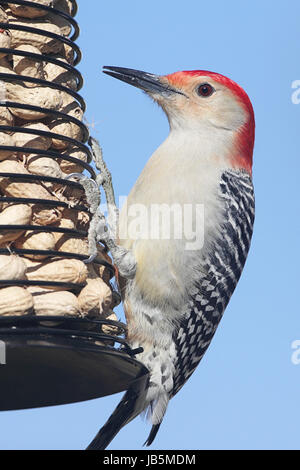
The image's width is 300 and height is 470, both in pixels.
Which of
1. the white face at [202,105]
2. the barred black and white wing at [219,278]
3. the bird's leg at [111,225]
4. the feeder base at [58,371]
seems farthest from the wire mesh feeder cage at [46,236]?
the white face at [202,105]

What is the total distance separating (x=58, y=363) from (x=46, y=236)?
513 millimetres

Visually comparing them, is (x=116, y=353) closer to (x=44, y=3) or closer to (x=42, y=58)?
(x=42, y=58)

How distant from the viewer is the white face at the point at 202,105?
4156 millimetres

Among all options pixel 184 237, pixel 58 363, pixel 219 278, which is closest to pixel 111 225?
pixel 184 237

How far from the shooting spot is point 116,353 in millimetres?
2947

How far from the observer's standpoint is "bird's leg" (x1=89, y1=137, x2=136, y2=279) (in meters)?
3.59

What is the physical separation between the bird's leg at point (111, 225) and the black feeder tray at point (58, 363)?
42 centimetres

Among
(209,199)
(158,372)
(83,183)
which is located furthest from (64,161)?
(158,372)

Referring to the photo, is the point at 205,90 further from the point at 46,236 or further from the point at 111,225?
the point at 46,236

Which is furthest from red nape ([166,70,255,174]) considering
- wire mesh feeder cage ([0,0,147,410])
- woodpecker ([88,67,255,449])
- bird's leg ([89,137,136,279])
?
wire mesh feeder cage ([0,0,147,410])

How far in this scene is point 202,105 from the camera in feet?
13.7

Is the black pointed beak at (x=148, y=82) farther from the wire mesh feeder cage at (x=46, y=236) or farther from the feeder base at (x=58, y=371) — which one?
the feeder base at (x=58, y=371)
